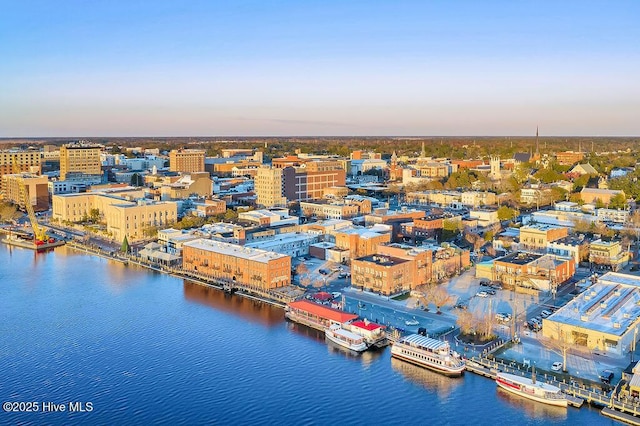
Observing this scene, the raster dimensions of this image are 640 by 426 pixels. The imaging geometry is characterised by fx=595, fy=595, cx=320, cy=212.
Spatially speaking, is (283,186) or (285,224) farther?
(283,186)

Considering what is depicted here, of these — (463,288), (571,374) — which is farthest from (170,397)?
(463,288)

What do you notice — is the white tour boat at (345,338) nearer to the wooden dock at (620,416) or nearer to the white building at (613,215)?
the wooden dock at (620,416)

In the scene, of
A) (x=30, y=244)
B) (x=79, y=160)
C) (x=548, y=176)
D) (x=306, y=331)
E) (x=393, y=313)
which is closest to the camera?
(x=306, y=331)

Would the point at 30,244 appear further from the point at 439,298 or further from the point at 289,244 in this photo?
the point at 439,298

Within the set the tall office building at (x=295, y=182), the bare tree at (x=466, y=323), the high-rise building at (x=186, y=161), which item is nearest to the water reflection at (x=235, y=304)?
the bare tree at (x=466, y=323)

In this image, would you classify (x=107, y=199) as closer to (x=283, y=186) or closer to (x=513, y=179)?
(x=283, y=186)

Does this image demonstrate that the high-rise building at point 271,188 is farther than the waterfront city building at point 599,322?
Yes

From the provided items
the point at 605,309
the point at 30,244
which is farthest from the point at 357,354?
the point at 30,244
